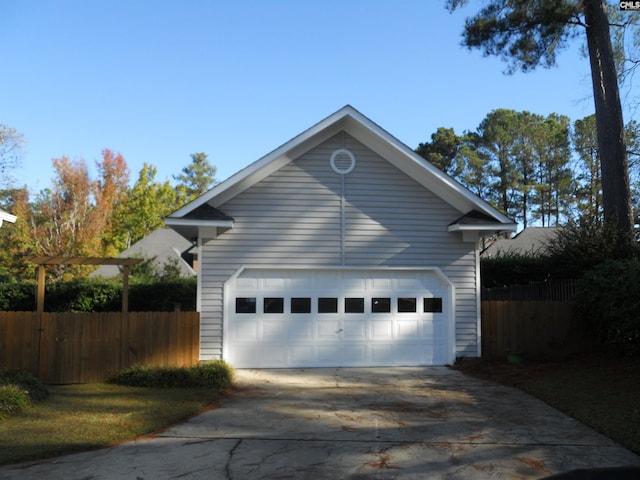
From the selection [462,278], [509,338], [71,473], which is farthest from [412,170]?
[71,473]

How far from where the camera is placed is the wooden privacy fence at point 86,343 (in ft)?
36.1

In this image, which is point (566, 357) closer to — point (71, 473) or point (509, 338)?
point (509, 338)

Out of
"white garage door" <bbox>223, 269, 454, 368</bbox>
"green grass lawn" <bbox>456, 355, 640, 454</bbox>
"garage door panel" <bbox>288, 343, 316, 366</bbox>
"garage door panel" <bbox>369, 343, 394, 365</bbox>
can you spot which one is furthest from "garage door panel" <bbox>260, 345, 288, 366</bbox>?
"green grass lawn" <bbox>456, 355, 640, 454</bbox>

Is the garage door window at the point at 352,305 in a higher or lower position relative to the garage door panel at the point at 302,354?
higher

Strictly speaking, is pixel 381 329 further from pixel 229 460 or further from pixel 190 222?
pixel 229 460

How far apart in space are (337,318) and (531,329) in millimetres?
4739

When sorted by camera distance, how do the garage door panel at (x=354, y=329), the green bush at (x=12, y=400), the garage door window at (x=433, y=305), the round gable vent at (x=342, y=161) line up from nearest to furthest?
1. the green bush at (x=12, y=400)
2. the garage door panel at (x=354, y=329)
3. the round gable vent at (x=342, y=161)
4. the garage door window at (x=433, y=305)

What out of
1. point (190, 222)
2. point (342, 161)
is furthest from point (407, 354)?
point (190, 222)

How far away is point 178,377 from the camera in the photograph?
1054 centimetres

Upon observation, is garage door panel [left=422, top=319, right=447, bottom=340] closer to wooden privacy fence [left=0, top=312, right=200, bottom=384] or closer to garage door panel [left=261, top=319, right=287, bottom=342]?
garage door panel [left=261, top=319, right=287, bottom=342]

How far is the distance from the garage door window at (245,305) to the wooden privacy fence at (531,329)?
5459mm

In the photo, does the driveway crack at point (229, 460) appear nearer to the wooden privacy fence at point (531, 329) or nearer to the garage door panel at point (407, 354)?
the garage door panel at point (407, 354)

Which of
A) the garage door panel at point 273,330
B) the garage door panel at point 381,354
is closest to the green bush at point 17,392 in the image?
the garage door panel at point 273,330

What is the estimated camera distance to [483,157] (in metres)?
43.0
